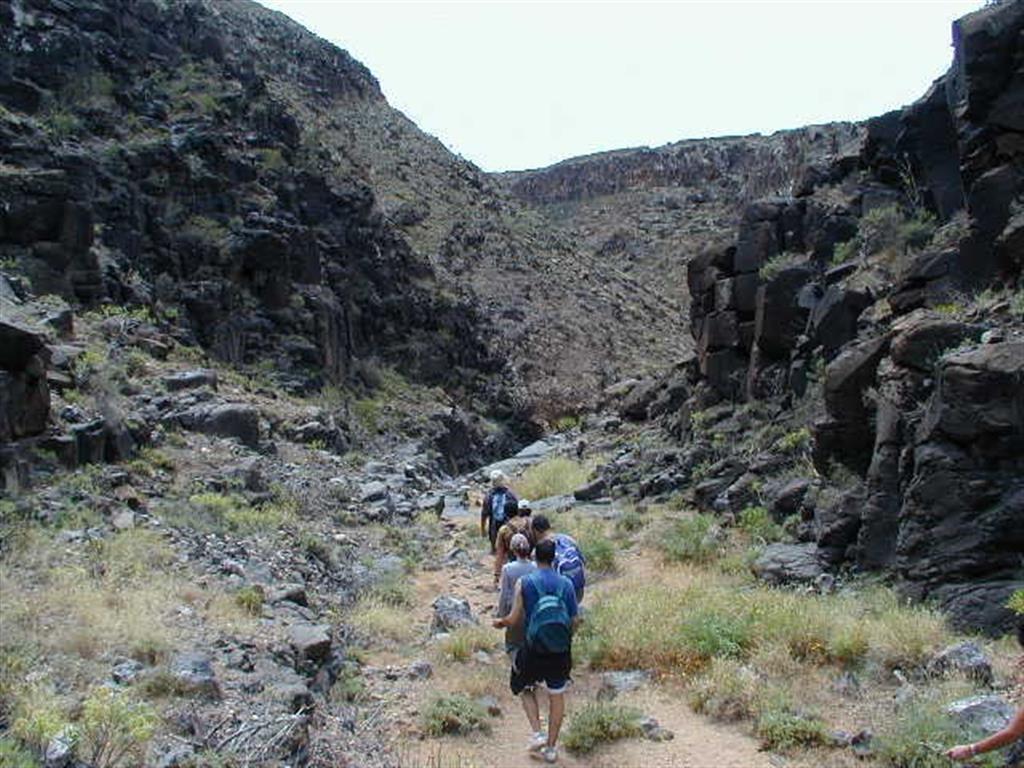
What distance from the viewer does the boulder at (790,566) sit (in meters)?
12.0

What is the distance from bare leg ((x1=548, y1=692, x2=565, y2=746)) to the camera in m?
7.30

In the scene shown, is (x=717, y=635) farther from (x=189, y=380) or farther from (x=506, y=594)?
(x=189, y=380)

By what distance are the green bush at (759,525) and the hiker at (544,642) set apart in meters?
7.43

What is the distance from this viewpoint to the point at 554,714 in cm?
731

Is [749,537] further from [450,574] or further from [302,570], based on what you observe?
[302,570]

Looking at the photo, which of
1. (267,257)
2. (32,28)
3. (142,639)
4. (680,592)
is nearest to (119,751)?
(142,639)

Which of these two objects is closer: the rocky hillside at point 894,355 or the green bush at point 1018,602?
the green bush at point 1018,602

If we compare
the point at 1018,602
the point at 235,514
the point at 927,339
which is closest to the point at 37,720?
the point at 1018,602

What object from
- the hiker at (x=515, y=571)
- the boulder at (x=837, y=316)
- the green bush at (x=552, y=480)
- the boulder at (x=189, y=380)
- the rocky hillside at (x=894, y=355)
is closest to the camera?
the hiker at (x=515, y=571)

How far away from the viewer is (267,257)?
91.4ft

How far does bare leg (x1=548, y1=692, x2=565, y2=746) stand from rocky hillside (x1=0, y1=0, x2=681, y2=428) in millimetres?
15950

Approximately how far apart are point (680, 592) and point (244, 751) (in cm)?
687

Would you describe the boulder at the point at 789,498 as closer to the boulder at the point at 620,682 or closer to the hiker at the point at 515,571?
the boulder at the point at 620,682

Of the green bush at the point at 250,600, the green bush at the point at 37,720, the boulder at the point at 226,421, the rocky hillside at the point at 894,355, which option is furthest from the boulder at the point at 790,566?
the boulder at the point at 226,421
